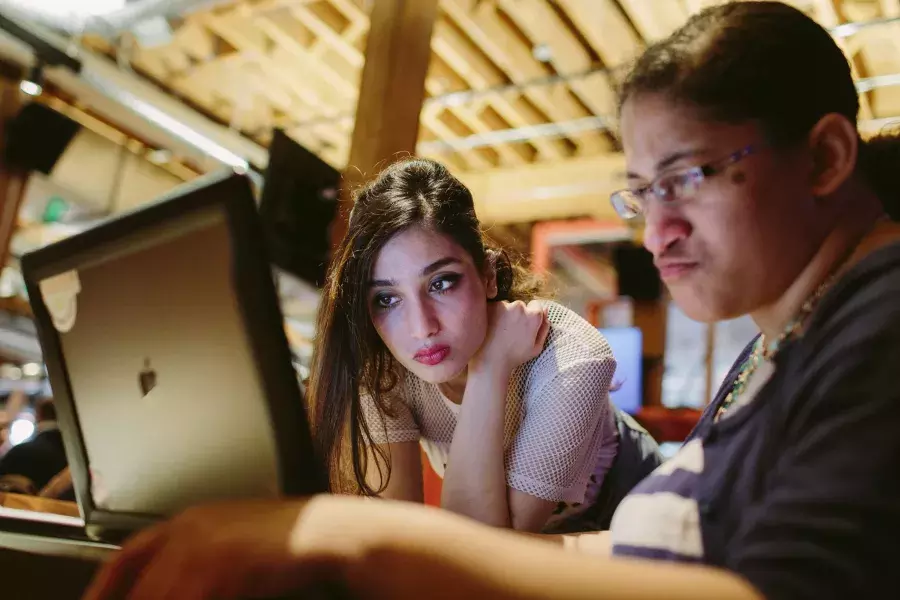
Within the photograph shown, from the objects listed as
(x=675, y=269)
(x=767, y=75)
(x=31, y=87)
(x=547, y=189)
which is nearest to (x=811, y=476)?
(x=675, y=269)

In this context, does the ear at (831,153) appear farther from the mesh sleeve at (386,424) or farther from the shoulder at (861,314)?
the mesh sleeve at (386,424)

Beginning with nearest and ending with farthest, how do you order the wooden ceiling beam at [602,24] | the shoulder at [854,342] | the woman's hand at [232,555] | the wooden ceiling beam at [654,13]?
the woman's hand at [232,555] → the shoulder at [854,342] → the wooden ceiling beam at [654,13] → the wooden ceiling beam at [602,24]

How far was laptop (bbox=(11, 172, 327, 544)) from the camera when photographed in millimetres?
599

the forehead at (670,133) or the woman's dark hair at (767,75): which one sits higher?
the woman's dark hair at (767,75)

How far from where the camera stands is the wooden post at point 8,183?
4.70m

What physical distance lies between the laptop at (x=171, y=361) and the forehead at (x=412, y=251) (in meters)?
0.67

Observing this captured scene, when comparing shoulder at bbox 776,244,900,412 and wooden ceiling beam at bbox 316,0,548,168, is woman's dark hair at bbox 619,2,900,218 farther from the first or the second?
wooden ceiling beam at bbox 316,0,548,168

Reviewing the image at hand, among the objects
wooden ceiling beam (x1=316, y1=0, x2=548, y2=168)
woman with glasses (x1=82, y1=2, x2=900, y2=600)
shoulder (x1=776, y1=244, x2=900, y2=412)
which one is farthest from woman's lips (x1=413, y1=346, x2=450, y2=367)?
wooden ceiling beam (x1=316, y1=0, x2=548, y2=168)

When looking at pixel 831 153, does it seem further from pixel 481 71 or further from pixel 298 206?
pixel 481 71

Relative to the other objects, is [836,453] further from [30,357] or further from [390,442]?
[30,357]

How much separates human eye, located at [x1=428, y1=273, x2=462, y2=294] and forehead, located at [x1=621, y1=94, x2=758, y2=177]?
624 mm

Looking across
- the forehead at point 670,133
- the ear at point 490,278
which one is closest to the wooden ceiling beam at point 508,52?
the ear at point 490,278

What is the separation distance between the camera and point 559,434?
130 centimetres

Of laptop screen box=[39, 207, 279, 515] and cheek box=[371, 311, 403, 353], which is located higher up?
cheek box=[371, 311, 403, 353]
